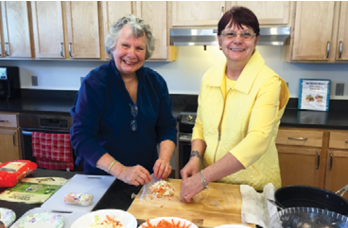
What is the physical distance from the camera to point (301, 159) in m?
2.39

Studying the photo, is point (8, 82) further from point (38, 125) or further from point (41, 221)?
point (41, 221)

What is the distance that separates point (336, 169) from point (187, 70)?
175 cm

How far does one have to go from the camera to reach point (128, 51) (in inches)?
51.5

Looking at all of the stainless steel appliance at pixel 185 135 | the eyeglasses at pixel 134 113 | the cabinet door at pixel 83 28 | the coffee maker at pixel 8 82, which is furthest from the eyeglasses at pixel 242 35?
the coffee maker at pixel 8 82

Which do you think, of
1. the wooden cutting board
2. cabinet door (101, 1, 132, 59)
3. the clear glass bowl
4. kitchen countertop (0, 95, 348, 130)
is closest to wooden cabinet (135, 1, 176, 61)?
cabinet door (101, 1, 132, 59)

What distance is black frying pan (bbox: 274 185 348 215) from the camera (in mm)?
918

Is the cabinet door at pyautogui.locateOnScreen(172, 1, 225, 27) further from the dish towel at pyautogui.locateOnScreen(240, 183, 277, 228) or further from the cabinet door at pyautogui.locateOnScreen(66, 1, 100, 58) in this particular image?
the dish towel at pyautogui.locateOnScreen(240, 183, 277, 228)

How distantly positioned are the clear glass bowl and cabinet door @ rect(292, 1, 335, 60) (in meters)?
2.02

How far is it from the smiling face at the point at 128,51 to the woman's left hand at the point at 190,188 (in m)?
0.61

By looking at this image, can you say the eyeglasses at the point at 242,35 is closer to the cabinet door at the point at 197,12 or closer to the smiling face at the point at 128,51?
the smiling face at the point at 128,51

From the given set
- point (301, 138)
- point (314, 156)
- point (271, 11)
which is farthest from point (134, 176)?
point (271, 11)

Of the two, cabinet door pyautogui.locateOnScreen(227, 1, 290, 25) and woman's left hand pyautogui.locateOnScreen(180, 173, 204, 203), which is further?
cabinet door pyautogui.locateOnScreen(227, 1, 290, 25)

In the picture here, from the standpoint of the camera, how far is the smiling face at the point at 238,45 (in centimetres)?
121

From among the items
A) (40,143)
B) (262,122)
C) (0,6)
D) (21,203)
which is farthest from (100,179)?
(0,6)
